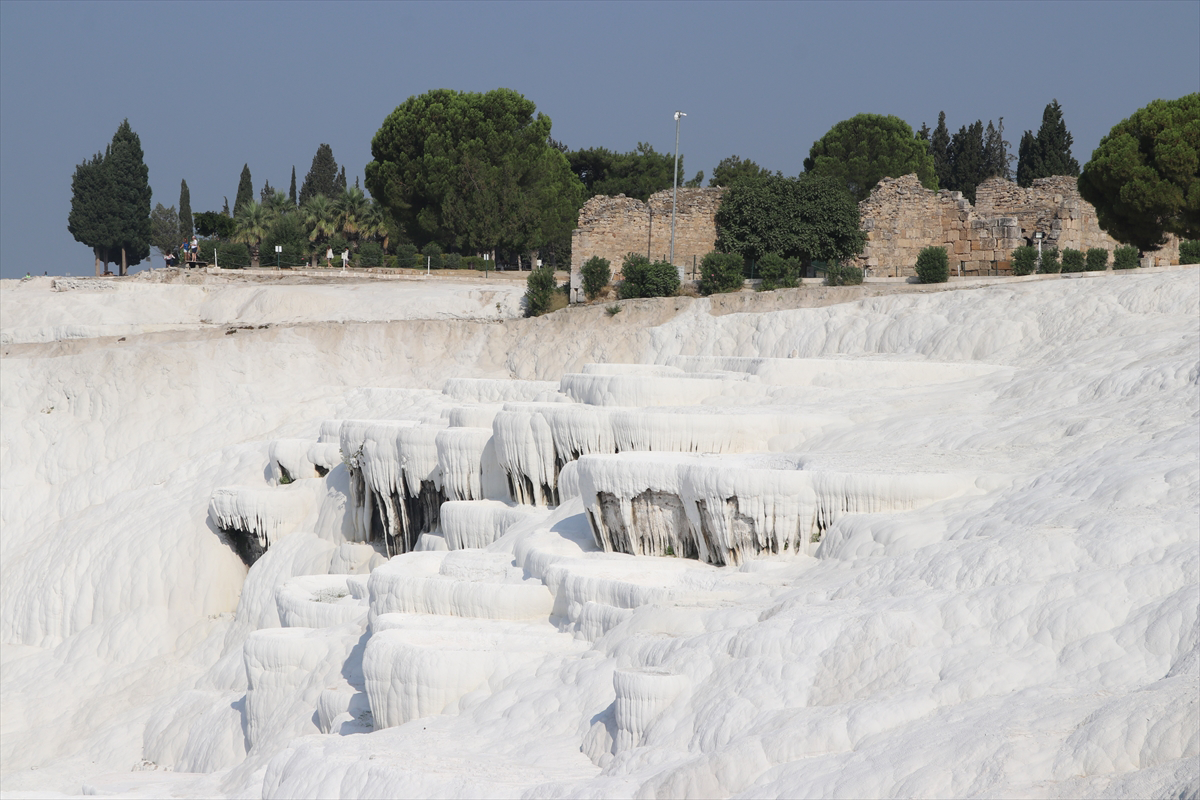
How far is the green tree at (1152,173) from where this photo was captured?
3009 centimetres

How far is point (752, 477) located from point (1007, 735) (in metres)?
4.71

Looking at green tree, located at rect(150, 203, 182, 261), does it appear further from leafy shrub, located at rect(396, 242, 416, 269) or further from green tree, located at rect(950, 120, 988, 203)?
green tree, located at rect(950, 120, 988, 203)

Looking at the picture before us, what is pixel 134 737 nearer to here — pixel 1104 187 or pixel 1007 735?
pixel 1007 735

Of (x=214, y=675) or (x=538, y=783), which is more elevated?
(x=538, y=783)

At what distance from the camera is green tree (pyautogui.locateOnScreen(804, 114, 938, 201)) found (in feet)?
166

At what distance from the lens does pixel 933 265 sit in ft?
95.6

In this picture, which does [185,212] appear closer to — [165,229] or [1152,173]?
[165,229]

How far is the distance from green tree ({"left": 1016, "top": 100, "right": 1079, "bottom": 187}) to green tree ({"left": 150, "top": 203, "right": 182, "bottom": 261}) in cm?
3779

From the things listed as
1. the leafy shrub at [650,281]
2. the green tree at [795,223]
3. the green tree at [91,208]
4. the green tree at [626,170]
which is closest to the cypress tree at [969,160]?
the green tree at [626,170]

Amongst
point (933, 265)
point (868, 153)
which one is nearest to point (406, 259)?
point (933, 265)

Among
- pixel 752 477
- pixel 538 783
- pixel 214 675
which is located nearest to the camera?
pixel 538 783

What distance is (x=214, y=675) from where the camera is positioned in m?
18.5

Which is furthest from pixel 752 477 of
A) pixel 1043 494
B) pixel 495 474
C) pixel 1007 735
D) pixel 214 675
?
pixel 214 675

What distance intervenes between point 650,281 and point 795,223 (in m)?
5.52
